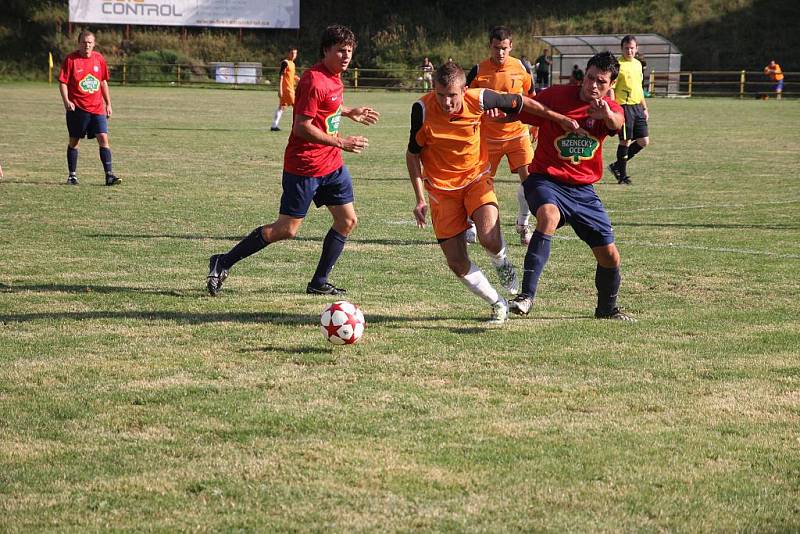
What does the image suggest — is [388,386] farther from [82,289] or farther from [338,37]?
[82,289]

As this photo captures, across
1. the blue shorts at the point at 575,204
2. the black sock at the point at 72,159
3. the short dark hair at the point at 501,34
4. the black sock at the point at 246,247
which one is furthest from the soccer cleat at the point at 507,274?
the black sock at the point at 72,159

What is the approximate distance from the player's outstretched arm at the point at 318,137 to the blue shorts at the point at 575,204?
46.7 inches

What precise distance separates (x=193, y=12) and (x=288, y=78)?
36.5 meters

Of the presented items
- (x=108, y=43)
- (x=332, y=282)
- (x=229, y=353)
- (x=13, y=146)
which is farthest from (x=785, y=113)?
(x=108, y=43)

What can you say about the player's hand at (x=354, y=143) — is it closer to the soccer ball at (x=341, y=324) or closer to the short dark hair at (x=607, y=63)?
the soccer ball at (x=341, y=324)

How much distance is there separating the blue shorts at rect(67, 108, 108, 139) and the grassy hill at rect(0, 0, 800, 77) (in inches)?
1716

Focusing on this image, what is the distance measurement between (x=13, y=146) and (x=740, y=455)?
18.6 m

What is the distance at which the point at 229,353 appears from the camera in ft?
21.1

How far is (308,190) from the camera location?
26.8ft

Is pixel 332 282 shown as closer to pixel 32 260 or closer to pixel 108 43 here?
pixel 32 260

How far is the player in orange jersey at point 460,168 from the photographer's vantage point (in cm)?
714

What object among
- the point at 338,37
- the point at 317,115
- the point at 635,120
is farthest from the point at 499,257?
the point at 635,120

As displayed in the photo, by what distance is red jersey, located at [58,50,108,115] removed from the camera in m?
15.4

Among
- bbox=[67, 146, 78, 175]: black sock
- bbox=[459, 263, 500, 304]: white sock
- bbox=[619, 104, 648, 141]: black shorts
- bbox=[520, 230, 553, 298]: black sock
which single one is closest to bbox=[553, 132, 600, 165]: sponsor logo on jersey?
bbox=[520, 230, 553, 298]: black sock
